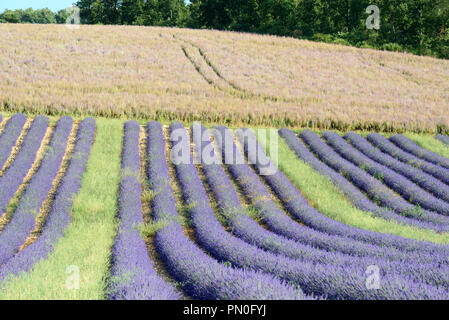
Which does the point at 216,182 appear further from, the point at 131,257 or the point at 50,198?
the point at 131,257

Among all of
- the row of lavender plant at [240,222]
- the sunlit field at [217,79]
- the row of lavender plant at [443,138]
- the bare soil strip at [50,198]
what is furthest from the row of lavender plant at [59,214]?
the row of lavender plant at [443,138]

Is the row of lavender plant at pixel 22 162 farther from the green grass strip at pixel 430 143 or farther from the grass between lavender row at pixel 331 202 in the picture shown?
the green grass strip at pixel 430 143

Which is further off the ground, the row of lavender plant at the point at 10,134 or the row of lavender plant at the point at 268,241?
the row of lavender plant at the point at 10,134

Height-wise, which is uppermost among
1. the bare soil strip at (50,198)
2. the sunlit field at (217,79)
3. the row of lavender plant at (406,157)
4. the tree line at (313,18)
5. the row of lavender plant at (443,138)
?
the tree line at (313,18)

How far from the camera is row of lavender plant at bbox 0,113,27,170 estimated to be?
38.9ft

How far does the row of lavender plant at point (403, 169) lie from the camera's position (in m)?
11.1

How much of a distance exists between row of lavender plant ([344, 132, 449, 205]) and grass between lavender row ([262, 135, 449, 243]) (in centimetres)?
245

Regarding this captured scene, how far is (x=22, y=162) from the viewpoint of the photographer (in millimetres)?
11219

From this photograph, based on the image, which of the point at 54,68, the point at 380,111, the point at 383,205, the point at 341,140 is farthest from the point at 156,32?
the point at 383,205

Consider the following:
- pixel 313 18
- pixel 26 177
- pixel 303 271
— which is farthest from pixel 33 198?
pixel 313 18

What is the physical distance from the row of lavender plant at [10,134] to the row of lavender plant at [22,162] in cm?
29

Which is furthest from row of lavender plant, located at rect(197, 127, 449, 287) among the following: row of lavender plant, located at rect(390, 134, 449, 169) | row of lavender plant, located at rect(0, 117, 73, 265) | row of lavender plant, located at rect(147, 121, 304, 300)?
row of lavender plant, located at rect(390, 134, 449, 169)

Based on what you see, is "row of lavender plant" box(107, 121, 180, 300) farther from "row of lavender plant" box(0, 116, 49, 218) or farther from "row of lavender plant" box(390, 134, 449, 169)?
"row of lavender plant" box(390, 134, 449, 169)

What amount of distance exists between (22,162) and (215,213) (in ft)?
17.3
